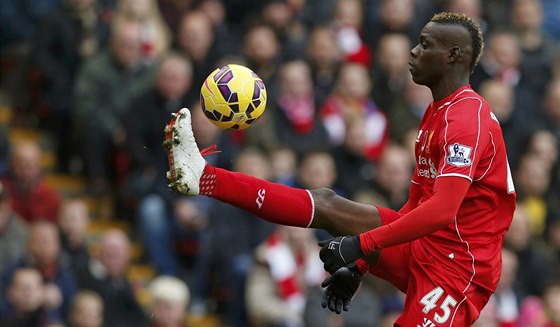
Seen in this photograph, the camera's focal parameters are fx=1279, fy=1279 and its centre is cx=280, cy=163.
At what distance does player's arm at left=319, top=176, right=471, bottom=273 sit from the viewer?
7.38m

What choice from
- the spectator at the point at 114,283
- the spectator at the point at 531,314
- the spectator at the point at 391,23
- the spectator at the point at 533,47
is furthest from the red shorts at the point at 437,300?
the spectator at the point at 533,47

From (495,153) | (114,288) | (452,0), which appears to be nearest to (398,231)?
(495,153)

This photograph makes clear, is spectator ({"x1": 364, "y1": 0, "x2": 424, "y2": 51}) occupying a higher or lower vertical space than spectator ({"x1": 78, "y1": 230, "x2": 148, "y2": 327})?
higher

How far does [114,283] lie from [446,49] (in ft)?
15.3

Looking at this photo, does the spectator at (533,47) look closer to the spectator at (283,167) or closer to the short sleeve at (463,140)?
the spectator at (283,167)

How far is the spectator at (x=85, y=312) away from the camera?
10.8m

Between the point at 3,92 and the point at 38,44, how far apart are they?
72cm

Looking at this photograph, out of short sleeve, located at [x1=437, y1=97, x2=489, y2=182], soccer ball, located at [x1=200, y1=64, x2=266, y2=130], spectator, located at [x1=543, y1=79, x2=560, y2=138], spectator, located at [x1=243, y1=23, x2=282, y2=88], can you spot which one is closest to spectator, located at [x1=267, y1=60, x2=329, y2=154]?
spectator, located at [x1=243, y1=23, x2=282, y2=88]

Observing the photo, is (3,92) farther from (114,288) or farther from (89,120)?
(114,288)

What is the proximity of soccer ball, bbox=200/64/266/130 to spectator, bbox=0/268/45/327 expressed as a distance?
10.6ft

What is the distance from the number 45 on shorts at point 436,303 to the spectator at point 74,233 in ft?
14.4

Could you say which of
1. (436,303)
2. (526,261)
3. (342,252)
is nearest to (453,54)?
(342,252)

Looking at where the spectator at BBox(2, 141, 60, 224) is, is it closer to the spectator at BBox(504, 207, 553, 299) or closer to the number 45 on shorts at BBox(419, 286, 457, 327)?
the spectator at BBox(504, 207, 553, 299)

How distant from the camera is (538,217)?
45.7 ft
